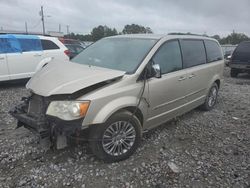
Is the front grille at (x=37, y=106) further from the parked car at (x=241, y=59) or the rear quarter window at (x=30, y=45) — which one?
the parked car at (x=241, y=59)

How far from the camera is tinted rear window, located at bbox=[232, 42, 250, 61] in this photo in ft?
38.4

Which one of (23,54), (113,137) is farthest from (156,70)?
(23,54)

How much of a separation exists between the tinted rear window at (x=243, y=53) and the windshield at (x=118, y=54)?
9.23 metres

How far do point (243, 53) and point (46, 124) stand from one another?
11236 mm

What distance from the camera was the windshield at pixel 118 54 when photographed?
381 centimetres

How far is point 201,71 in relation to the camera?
17.0 ft

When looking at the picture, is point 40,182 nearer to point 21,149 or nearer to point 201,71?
point 21,149

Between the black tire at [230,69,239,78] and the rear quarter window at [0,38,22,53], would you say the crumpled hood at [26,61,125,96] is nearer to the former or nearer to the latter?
the rear quarter window at [0,38,22,53]

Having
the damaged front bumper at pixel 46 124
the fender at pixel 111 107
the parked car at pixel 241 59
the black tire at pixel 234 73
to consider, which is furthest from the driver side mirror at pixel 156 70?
the black tire at pixel 234 73

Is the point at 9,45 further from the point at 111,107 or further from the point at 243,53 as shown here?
the point at 243,53

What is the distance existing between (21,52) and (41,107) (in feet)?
18.4

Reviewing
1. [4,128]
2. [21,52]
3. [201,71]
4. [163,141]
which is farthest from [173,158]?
[21,52]

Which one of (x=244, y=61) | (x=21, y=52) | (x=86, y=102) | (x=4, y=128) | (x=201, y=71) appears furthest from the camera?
(x=244, y=61)

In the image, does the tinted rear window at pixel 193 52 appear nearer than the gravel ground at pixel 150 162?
No
